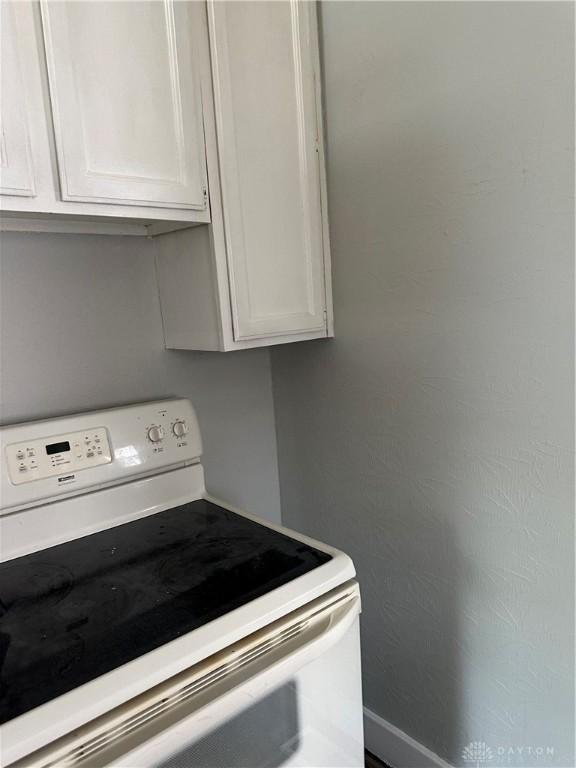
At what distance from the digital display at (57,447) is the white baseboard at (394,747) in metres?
1.15

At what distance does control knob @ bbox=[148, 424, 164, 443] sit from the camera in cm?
135

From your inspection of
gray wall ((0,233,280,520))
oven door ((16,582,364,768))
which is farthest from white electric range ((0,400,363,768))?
gray wall ((0,233,280,520))

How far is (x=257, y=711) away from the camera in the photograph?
879mm

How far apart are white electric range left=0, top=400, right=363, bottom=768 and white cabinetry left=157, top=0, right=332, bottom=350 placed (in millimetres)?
310

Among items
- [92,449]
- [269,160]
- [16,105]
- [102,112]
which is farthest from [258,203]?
[92,449]

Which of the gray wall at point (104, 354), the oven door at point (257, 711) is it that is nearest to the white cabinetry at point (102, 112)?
the gray wall at point (104, 354)

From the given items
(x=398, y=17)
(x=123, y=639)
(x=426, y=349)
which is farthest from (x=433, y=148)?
(x=123, y=639)

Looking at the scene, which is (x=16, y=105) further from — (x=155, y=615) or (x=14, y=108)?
(x=155, y=615)

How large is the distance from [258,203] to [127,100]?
347mm

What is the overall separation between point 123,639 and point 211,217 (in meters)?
0.85

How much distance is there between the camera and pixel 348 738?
103 cm

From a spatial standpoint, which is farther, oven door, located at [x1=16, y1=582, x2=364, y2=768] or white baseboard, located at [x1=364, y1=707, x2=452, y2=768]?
white baseboard, located at [x1=364, y1=707, x2=452, y2=768]

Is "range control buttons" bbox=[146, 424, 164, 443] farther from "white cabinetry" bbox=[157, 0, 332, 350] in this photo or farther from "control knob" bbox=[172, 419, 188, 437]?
"white cabinetry" bbox=[157, 0, 332, 350]

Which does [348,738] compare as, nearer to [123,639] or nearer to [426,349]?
[123,639]
